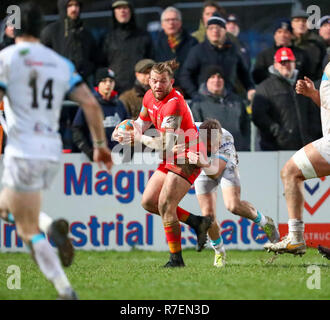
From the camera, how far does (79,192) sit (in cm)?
1307

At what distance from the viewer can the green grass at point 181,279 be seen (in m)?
7.80

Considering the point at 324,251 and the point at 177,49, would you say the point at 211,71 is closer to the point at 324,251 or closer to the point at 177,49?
the point at 177,49

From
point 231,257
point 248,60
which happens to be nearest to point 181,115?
point 231,257

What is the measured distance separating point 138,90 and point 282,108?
2.28m

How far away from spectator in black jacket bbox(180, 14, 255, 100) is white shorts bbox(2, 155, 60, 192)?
21.8 ft

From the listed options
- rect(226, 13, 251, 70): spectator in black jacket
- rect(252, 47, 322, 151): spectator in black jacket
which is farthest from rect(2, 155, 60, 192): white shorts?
rect(226, 13, 251, 70): spectator in black jacket

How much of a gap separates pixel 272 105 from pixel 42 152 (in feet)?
22.2

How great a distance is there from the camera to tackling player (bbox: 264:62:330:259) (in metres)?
9.60

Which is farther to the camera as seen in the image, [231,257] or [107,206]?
[107,206]

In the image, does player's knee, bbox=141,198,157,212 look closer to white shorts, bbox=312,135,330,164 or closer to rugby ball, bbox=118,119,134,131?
rugby ball, bbox=118,119,134,131

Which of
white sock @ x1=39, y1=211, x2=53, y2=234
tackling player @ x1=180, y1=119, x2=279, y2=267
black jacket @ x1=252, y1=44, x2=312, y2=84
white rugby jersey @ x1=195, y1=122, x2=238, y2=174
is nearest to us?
white sock @ x1=39, y1=211, x2=53, y2=234

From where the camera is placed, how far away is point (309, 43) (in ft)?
46.8
